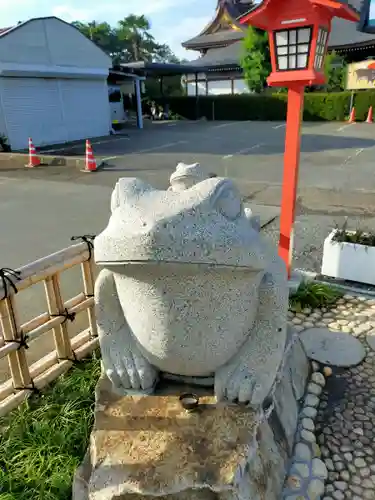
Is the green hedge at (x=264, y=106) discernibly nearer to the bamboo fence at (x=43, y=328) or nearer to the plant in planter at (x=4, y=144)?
the plant in planter at (x=4, y=144)

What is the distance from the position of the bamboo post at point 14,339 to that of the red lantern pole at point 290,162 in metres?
2.31

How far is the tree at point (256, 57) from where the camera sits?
2111cm

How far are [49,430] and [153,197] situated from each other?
1600 mm

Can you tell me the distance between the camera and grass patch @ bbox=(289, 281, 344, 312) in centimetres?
392

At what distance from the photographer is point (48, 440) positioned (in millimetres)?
2398

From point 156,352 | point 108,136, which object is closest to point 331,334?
point 156,352

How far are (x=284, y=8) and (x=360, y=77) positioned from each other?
75.0ft

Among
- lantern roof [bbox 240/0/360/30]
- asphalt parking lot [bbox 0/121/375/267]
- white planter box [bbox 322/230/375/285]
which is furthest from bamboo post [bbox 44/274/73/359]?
white planter box [bbox 322/230/375/285]

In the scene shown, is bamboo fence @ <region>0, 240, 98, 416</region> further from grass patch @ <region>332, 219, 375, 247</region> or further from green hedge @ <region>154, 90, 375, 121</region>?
green hedge @ <region>154, 90, 375, 121</region>

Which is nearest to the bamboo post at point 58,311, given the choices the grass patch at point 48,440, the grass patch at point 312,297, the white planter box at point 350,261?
the grass patch at point 48,440

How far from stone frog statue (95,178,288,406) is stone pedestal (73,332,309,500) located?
99 mm

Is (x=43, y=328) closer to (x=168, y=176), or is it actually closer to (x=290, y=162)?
(x=290, y=162)

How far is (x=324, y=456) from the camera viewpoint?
2361 mm

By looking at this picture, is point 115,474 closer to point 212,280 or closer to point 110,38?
point 212,280
